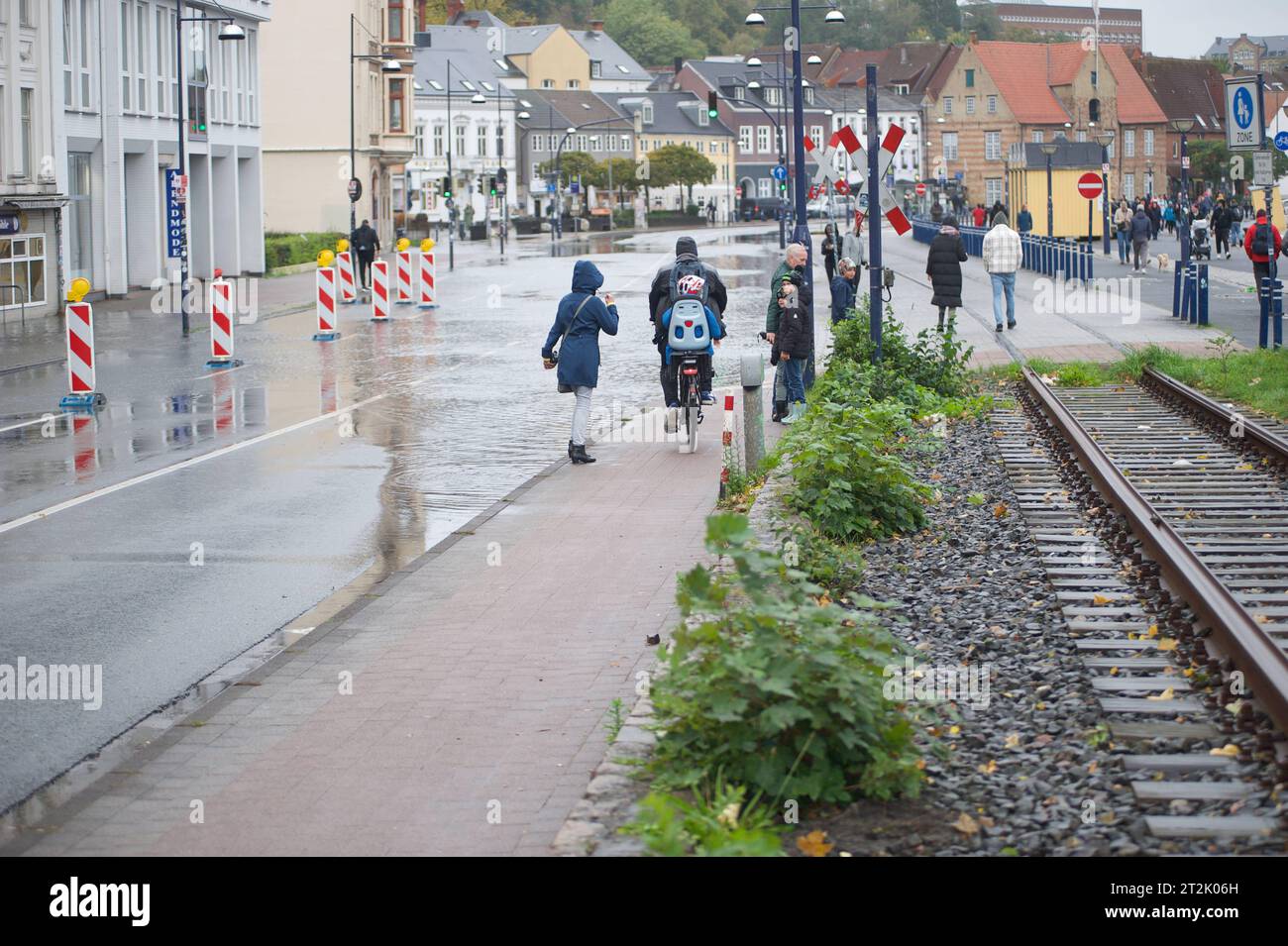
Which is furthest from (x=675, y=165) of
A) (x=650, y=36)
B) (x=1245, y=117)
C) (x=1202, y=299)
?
(x=1245, y=117)

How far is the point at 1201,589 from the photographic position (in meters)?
8.72

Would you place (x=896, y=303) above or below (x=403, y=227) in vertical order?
below

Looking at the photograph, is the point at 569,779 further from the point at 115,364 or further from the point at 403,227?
the point at 403,227

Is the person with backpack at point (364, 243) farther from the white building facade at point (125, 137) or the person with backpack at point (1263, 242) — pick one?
the person with backpack at point (1263, 242)

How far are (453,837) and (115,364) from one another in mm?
21955

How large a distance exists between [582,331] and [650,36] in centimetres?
16812

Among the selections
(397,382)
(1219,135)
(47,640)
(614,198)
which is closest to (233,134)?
(397,382)

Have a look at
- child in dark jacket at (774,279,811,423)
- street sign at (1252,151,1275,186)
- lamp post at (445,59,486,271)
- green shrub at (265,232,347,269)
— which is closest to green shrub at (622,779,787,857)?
child in dark jacket at (774,279,811,423)

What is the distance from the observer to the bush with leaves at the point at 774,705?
5.77 m

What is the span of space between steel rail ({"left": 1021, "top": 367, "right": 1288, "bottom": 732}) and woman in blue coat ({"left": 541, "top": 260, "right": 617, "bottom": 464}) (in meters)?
4.23

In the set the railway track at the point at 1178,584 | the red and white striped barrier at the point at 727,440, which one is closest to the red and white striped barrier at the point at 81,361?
the red and white striped barrier at the point at 727,440

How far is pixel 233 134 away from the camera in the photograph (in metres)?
53.3

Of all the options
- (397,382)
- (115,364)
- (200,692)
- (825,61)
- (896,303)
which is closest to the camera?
(200,692)

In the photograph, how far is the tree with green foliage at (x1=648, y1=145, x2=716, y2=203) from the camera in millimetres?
129625
